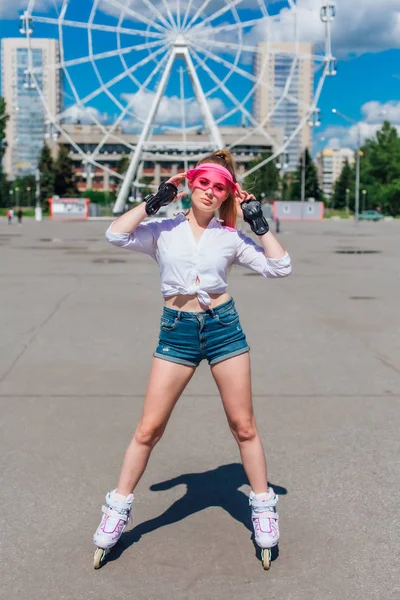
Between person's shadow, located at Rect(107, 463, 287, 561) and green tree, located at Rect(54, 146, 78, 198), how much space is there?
114 m

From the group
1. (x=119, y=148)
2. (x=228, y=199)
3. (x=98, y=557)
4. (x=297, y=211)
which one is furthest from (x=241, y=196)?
(x=119, y=148)

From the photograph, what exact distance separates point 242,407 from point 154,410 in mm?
382

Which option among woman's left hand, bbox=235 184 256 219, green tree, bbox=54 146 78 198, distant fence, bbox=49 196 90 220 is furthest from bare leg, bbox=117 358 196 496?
green tree, bbox=54 146 78 198

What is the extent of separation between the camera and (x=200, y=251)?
352cm

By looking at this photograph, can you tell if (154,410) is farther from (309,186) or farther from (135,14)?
(309,186)

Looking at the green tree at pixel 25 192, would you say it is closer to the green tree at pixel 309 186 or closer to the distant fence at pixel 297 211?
the green tree at pixel 309 186

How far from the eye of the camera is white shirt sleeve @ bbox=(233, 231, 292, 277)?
11.8ft

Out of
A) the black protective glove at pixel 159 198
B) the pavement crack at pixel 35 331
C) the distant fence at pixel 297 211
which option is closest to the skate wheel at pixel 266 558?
the black protective glove at pixel 159 198

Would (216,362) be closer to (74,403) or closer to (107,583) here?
(107,583)

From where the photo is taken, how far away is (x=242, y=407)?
3.55 m

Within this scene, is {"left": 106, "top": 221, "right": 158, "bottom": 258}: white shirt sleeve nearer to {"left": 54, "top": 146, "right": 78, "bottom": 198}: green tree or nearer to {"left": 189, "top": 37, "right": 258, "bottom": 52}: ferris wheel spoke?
{"left": 189, "top": 37, "right": 258, "bottom": 52}: ferris wheel spoke

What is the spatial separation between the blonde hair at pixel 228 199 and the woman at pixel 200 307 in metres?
0.02

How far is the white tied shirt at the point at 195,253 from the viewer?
351 centimetres

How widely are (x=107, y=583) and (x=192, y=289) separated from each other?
124 centimetres
